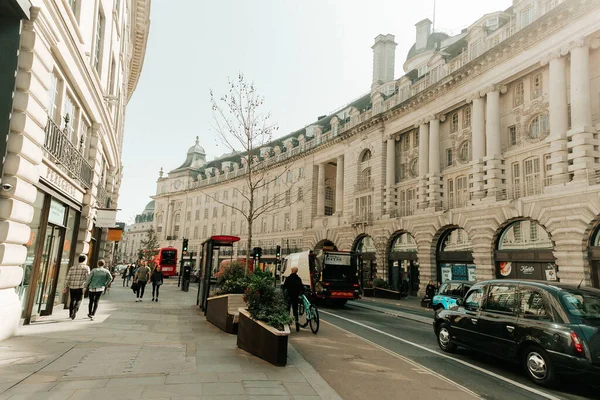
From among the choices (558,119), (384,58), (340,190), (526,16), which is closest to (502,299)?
(558,119)

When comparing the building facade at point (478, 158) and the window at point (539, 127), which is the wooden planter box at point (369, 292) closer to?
the building facade at point (478, 158)

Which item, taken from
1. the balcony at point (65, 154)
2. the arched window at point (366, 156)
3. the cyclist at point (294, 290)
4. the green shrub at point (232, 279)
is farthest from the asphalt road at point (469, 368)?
the arched window at point (366, 156)

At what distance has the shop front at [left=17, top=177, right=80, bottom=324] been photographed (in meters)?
9.80

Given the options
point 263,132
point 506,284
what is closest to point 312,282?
point 263,132

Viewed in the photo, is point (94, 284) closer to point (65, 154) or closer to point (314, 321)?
point (65, 154)

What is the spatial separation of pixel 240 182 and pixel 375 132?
3076 cm

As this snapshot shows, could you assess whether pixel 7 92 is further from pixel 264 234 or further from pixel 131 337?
pixel 264 234

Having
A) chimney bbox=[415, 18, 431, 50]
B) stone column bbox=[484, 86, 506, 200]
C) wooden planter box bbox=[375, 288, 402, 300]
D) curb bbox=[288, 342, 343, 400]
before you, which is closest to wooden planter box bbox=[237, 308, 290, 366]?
curb bbox=[288, 342, 343, 400]

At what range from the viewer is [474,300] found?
8.66 metres

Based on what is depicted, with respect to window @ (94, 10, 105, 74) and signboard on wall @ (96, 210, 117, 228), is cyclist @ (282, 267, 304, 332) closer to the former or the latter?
signboard on wall @ (96, 210, 117, 228)

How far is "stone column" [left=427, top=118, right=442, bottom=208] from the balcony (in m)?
23.4

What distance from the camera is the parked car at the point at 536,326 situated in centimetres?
616

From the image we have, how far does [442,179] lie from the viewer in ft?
101

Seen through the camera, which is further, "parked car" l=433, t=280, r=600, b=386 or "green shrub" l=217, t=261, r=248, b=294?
"green shrub" l=217, t=261, r=248, b=294
